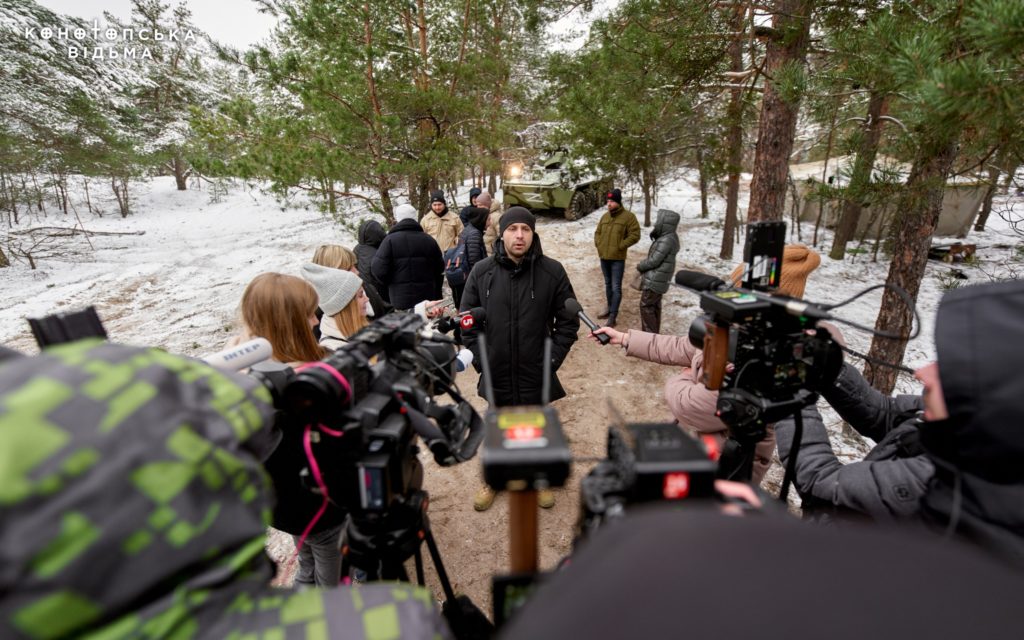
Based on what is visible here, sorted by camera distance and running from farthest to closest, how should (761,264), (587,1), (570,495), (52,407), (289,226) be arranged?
(289,226), (587,1), (570,495), (761,264), (52,407)

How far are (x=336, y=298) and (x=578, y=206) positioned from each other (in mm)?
12511

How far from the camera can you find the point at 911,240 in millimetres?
3408

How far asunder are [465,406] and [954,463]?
127 cm

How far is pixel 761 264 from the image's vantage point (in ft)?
5.59

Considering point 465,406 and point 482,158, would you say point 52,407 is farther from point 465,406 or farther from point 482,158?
point 482,158

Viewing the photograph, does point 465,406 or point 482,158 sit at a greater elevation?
point 482,158

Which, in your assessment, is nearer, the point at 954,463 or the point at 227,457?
the point at 227,457

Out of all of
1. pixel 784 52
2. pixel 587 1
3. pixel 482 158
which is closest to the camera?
pixel 784 52

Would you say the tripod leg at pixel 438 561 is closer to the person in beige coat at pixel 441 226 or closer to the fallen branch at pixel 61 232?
the person in beige coat at pixel 441 226

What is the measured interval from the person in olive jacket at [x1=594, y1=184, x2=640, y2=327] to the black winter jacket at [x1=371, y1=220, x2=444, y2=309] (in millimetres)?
2880

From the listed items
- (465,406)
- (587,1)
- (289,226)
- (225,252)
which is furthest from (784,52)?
(289,226)

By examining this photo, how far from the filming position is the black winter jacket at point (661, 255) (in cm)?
568

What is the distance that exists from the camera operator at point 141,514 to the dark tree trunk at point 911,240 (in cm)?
369

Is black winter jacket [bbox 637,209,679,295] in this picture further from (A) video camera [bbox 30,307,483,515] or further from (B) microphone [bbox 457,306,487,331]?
(A) video camera [bbox 30,307,483,515]
